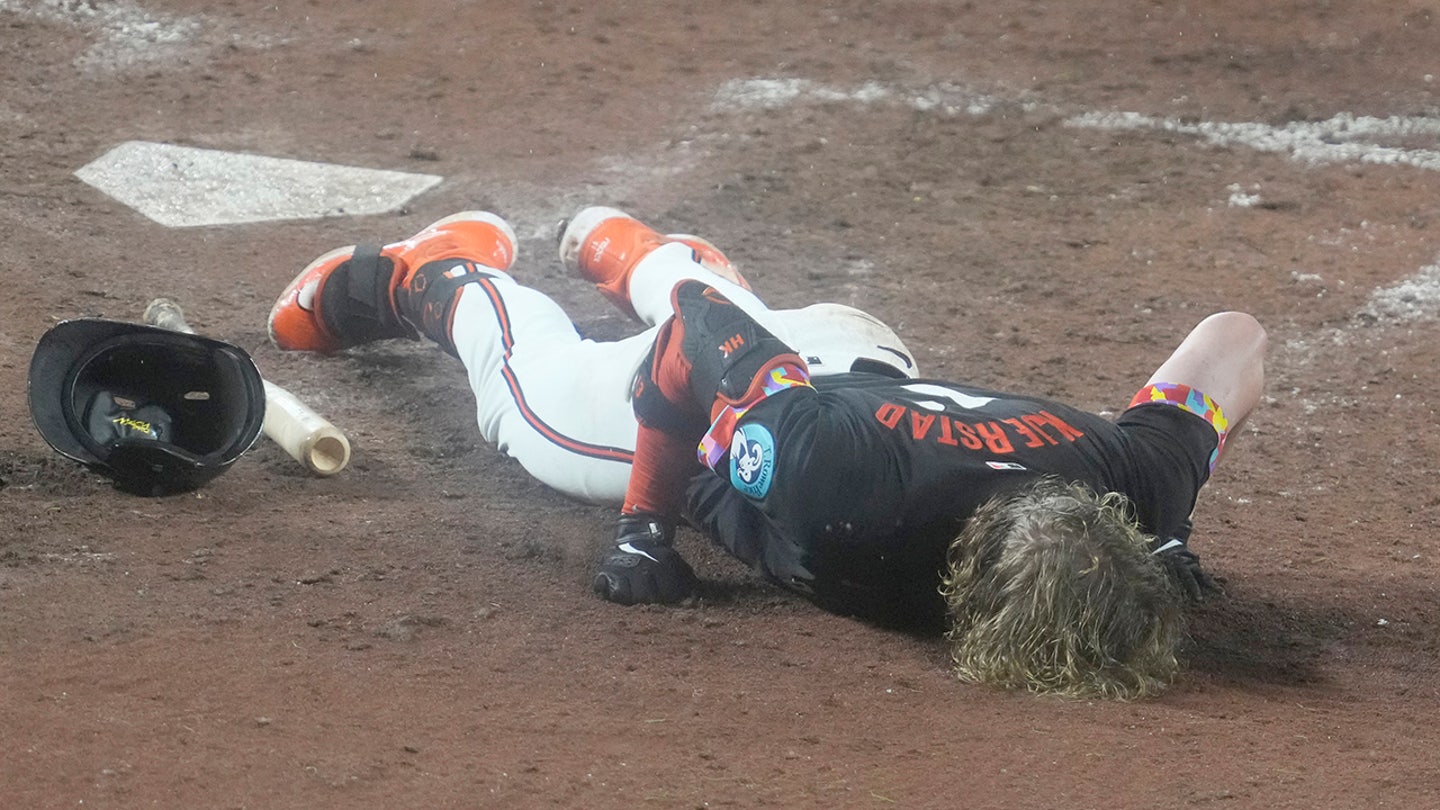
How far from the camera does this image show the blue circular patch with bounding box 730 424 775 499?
98.8 inches

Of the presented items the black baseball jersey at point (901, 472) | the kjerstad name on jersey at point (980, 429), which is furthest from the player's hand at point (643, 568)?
the kjerstad name on jersey at point (980, 429)

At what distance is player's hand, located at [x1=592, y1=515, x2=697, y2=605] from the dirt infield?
0.05 m

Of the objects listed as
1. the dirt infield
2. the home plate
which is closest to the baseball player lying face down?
the dirt infield

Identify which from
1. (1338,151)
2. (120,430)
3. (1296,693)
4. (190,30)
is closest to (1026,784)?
(1296,693)

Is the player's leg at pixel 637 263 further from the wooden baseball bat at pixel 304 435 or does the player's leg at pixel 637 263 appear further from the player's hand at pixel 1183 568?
the player's hand at pixel 1183 568

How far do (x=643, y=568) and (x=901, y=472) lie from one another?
0.61 metres

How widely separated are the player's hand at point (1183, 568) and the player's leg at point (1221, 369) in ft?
0.83

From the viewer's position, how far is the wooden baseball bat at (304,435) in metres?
3.33

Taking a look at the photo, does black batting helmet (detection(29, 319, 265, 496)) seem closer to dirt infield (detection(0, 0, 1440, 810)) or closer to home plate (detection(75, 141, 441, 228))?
dirt infield (detection(0, 0, 1440, 810))

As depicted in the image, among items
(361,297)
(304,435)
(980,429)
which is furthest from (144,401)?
(980,429)

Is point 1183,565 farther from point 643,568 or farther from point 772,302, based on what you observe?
point 772,302

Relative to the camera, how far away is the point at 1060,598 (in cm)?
239

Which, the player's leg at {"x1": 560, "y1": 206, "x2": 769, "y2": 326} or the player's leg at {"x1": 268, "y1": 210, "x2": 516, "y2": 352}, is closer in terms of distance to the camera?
the player's leg at {"x1": 560, "y1": 206, "x2": 769, "y2": 326}

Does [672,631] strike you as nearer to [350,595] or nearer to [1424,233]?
[350,595]
